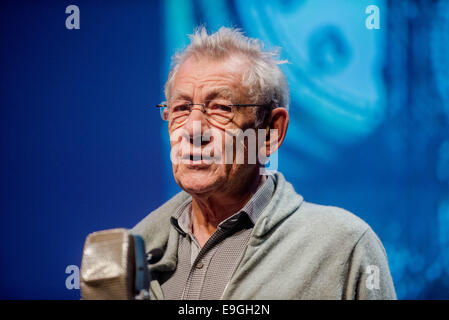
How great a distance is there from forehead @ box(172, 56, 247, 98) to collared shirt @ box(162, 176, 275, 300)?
38cm

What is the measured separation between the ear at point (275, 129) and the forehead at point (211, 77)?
0.18 meters

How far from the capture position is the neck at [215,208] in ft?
5.72

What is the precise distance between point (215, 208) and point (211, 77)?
1.49 ft

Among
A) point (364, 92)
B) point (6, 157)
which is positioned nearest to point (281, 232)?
point (364, 92)

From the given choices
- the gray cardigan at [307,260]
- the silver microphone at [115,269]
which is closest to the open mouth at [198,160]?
the gray cardigan at [307,260]

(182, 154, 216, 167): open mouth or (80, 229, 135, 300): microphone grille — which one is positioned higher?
(182, 154, 216, 167): open mouth

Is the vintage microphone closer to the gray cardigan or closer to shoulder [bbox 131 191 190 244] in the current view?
the gray cardigan

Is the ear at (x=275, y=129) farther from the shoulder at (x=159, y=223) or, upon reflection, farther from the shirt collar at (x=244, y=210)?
the shoulder at (x=159, y=223)

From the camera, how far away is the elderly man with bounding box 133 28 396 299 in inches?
60.3

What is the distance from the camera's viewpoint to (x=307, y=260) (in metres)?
1.54

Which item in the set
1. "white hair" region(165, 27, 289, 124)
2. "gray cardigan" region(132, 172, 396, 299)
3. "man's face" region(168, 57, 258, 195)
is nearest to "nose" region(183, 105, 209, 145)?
"man's face" region(168, 57, 258, 195)

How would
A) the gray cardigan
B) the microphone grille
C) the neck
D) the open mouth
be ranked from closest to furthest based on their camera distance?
the microphone grille < the gray cardigan < the open mouth < the neck

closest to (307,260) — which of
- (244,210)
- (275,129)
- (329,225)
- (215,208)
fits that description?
(329,225)

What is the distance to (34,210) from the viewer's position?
2.56 meters
